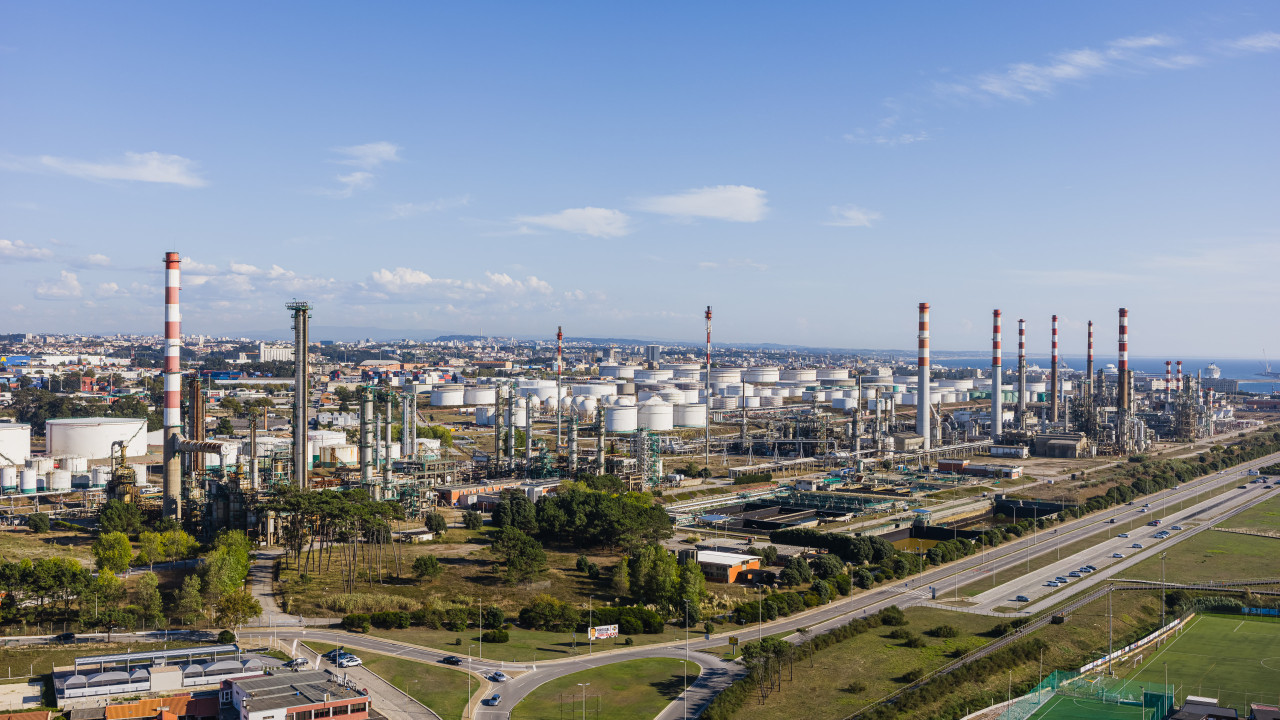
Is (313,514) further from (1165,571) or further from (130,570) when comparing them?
(1165,571)

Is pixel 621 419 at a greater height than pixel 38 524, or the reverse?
pixel 621 419

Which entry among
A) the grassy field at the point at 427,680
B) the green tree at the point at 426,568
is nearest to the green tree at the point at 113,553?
the green tree at the point at 426,568

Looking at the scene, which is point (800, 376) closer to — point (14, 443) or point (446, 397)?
point (446, 397)

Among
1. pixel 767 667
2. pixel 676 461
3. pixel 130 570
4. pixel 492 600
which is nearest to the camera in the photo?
pixel 767 667

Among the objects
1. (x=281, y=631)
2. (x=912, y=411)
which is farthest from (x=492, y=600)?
(x=912, y=411)

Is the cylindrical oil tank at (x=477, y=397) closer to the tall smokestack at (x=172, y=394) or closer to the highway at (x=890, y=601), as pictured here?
the tall smokestack at (x=172, y=394)

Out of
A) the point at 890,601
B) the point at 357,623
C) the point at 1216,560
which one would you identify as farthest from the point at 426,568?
the point at 1216,560

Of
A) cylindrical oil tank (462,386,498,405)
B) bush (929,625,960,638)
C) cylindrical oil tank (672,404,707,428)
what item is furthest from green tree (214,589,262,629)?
cylindrical oil tank (462,386,498,405)
